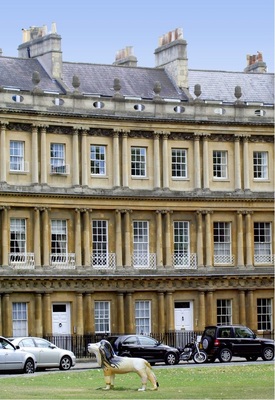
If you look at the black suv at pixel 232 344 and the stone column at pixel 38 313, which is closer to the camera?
the black suv at pixel 232 344

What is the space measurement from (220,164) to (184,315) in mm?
8679

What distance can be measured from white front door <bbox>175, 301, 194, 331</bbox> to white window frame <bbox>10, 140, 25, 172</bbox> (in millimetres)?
11518

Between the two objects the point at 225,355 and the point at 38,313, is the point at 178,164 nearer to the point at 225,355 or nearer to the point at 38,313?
the point at 38,313

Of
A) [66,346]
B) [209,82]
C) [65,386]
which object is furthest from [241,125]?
[65,386]

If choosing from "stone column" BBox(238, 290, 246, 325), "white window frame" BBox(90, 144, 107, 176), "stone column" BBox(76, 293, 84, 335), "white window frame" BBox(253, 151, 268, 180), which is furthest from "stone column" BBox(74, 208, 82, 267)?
"white window frame" BBox(253, 151, 268, 180)

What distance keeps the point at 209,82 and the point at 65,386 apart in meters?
38.2

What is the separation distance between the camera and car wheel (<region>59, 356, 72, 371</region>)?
5244 centimetres

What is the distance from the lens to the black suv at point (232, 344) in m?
57.9

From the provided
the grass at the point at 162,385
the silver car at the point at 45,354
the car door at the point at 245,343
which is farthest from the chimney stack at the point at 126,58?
the grass at the point at 162,385

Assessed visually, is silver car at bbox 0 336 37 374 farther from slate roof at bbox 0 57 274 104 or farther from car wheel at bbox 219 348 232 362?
slate roof at bbox 0 57 274 104

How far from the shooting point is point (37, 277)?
6562 centimetres

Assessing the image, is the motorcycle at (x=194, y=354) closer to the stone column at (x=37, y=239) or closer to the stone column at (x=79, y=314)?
the stone column at (x=79, y=314)

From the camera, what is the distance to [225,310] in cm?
7181

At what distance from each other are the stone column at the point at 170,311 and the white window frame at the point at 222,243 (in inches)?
143
